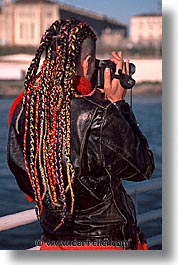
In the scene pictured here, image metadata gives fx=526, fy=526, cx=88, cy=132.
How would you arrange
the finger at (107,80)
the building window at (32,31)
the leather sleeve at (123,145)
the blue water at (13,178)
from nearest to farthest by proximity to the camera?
the leather sleeve at (123,145) < the finger at (107,80) < the blue water at (13,178) < the building window at (32,31)

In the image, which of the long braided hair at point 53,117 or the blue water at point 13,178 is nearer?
the long braided hair at point 53,117

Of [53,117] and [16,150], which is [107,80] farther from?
[16,150]

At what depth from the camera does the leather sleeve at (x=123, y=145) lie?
1.10 meters

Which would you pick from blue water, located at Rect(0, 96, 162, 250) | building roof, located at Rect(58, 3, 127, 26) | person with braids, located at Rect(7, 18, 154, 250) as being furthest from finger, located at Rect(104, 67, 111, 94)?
building roof, located at Rect(58, 3, 127, 26)

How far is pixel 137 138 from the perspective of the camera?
1118 millimetres

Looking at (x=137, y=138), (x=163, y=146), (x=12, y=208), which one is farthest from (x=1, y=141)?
(x=137, y=138)

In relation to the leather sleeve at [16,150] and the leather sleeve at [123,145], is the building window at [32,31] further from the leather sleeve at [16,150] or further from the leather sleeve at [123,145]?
the leather sleeve at [123,145]

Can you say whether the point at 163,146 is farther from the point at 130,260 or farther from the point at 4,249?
the point at 4,249

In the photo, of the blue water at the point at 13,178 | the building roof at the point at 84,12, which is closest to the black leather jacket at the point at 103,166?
the blue water at the point at 13,178

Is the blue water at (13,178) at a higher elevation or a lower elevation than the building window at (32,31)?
lower

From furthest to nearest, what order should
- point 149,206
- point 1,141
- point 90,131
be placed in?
point 149,206, point 1,141, point 90,131

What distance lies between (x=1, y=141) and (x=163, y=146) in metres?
0.54

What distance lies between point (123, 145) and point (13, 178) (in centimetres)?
74

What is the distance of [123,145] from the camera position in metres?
1.11
